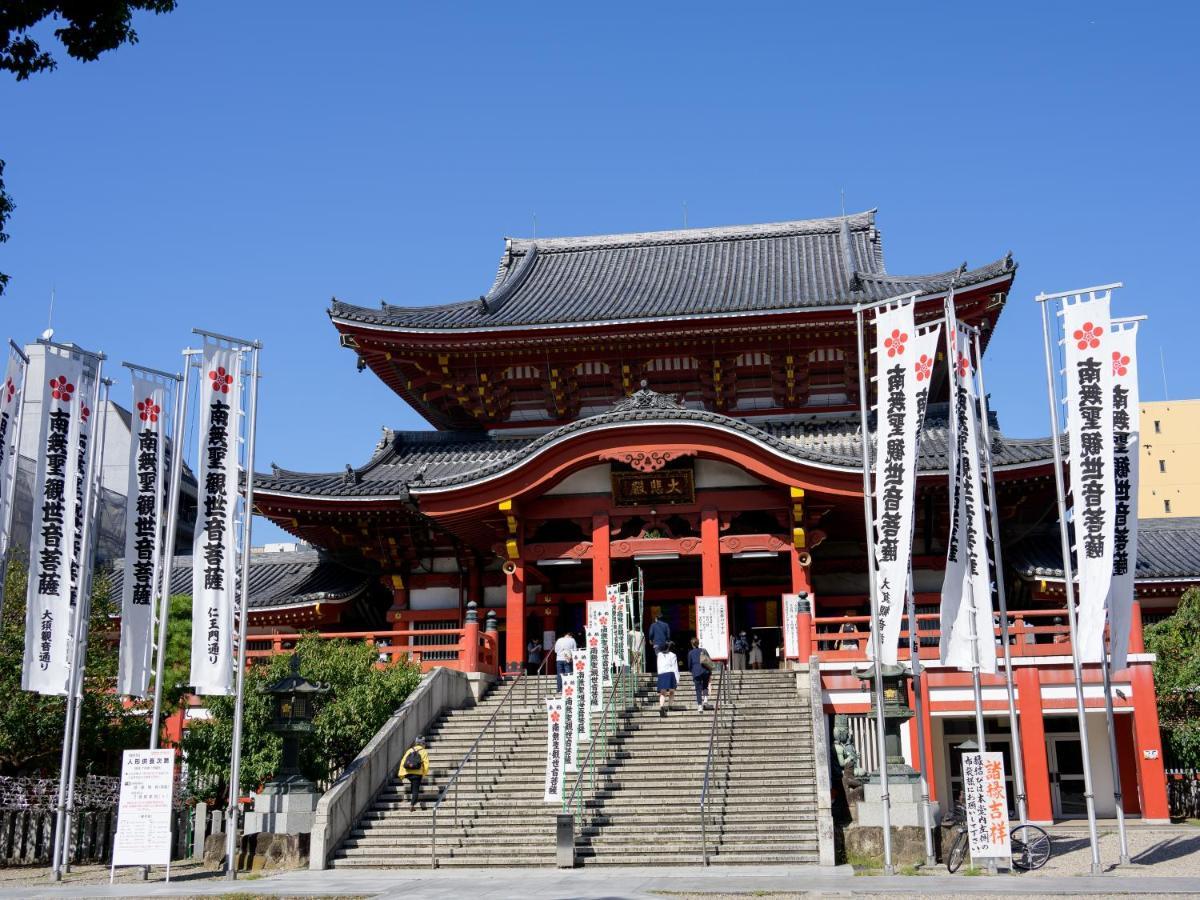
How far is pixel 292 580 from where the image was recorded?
28641 mm

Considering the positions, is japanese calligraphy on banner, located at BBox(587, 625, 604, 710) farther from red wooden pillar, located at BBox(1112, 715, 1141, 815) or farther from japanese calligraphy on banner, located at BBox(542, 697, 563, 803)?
red wooden pillar, located at BBox(1112, 715, 1141, 815)

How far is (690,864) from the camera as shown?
1577 centimetres

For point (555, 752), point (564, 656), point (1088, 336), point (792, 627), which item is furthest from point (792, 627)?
point (1088, 336)

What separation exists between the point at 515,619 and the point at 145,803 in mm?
9571

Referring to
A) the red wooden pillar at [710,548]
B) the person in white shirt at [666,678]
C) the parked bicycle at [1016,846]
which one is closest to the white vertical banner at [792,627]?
the red wooden pillar at [710,548]

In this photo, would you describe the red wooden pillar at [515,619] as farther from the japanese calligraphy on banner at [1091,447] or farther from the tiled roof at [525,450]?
the japanese calligraphy on banner at [1091,447]

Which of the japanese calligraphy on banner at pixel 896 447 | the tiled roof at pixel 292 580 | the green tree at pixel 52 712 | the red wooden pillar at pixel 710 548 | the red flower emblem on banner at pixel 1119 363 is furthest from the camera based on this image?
the tiled roof at pixel 292 580

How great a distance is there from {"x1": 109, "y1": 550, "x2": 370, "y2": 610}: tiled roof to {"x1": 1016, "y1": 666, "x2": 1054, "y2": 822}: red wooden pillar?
14216 mm

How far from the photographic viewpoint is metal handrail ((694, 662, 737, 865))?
15.7 metres

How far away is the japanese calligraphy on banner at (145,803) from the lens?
51.0 feet

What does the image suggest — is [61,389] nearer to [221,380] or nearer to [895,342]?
[221,380]

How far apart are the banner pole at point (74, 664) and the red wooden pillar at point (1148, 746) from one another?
1733 cm

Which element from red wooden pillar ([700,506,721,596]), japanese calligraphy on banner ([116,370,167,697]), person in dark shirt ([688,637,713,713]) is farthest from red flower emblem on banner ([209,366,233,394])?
red wooden pillar ([700,506,721,596])

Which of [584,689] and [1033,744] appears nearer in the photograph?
[584,689]
